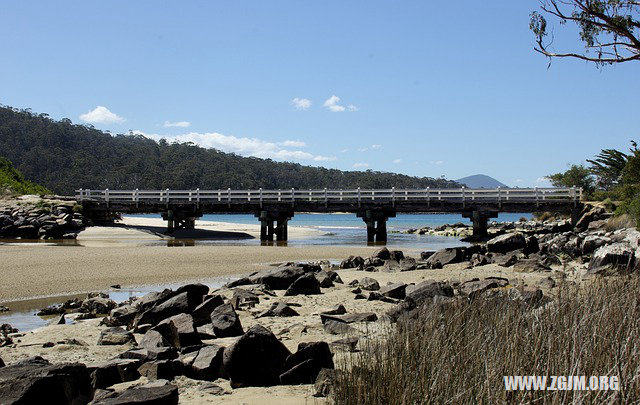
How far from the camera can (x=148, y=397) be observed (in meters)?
5.05

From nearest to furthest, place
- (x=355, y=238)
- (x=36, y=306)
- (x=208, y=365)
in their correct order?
(x=208, y=365)
(x=36, y=306)
(x=355, y=238)

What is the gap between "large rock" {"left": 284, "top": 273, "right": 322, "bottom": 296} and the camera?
12672 millimetres

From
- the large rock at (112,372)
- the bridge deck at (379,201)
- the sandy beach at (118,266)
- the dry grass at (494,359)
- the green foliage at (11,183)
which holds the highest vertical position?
the green foliage at (11,183)

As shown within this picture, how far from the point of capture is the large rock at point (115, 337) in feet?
27.5

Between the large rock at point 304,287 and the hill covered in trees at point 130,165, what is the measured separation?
322ft

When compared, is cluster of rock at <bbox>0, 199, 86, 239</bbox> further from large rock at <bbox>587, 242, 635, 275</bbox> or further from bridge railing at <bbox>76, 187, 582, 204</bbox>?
large rock at <bbox>587, 242, 635, 275</bbox>

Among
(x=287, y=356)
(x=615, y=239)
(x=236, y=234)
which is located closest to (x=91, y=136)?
(x=236, y=234)

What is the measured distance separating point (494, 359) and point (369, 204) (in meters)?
35.1

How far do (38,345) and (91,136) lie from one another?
141298 millimetres

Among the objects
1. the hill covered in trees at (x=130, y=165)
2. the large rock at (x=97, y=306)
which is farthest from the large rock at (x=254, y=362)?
the hill covered in trees at (x=130, y=165)

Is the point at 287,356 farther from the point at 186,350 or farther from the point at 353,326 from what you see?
the point at 353,326

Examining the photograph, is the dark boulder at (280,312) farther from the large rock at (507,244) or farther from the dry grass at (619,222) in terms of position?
the dry grass at (619,222)

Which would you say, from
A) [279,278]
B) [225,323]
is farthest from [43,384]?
[279,278]

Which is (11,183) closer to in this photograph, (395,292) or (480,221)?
(480,221)
